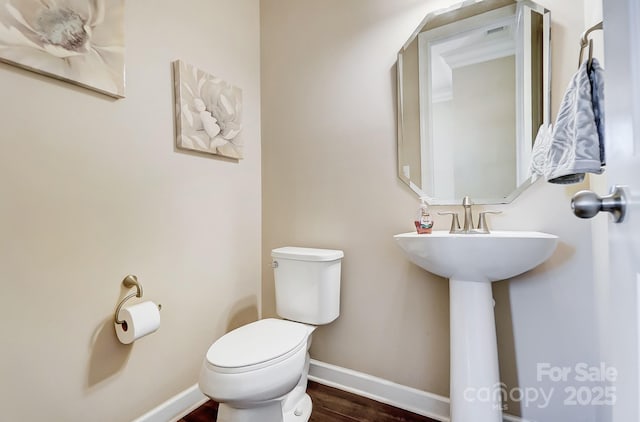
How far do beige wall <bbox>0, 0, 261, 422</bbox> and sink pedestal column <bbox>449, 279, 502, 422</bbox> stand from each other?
1.20 meters

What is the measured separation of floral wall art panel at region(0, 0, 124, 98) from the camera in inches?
37.5

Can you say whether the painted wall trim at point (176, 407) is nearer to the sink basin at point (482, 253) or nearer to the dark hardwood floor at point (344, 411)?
the dark hardwood floor at point (344, 411)

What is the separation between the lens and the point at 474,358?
113 centimetres

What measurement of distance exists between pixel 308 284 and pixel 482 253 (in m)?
0.84

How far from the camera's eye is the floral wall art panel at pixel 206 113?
143 cm

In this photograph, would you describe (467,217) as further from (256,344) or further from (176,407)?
(176,407)

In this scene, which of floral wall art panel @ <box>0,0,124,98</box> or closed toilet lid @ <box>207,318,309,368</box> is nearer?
floral wall art panel @ <box>0,0,124,98</box>

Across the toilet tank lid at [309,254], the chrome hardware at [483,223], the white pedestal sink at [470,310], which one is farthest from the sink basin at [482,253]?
the toilet tank lid at [309,254]

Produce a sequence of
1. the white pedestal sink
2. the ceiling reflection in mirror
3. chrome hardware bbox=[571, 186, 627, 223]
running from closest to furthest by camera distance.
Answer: chrome hardware bbox=[571, 186, 627, 223] < the white pedestal sink < the ceiling reflection in mirror

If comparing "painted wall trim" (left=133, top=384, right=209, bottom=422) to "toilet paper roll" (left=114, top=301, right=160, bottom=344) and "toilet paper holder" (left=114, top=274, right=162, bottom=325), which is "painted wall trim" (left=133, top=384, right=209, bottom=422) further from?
"toilet paper holder" (left=114, top=274, right=162, bottom=325)

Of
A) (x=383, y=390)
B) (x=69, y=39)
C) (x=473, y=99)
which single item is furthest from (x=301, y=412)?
(x=69, y=39)

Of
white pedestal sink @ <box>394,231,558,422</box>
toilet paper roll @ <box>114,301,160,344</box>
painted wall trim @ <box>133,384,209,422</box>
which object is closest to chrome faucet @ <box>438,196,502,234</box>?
white pedestal sink @ <box>394,231,558,422</box>

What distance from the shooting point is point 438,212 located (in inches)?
56.2

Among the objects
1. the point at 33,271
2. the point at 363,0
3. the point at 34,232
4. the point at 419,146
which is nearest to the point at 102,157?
the point at 34,232
